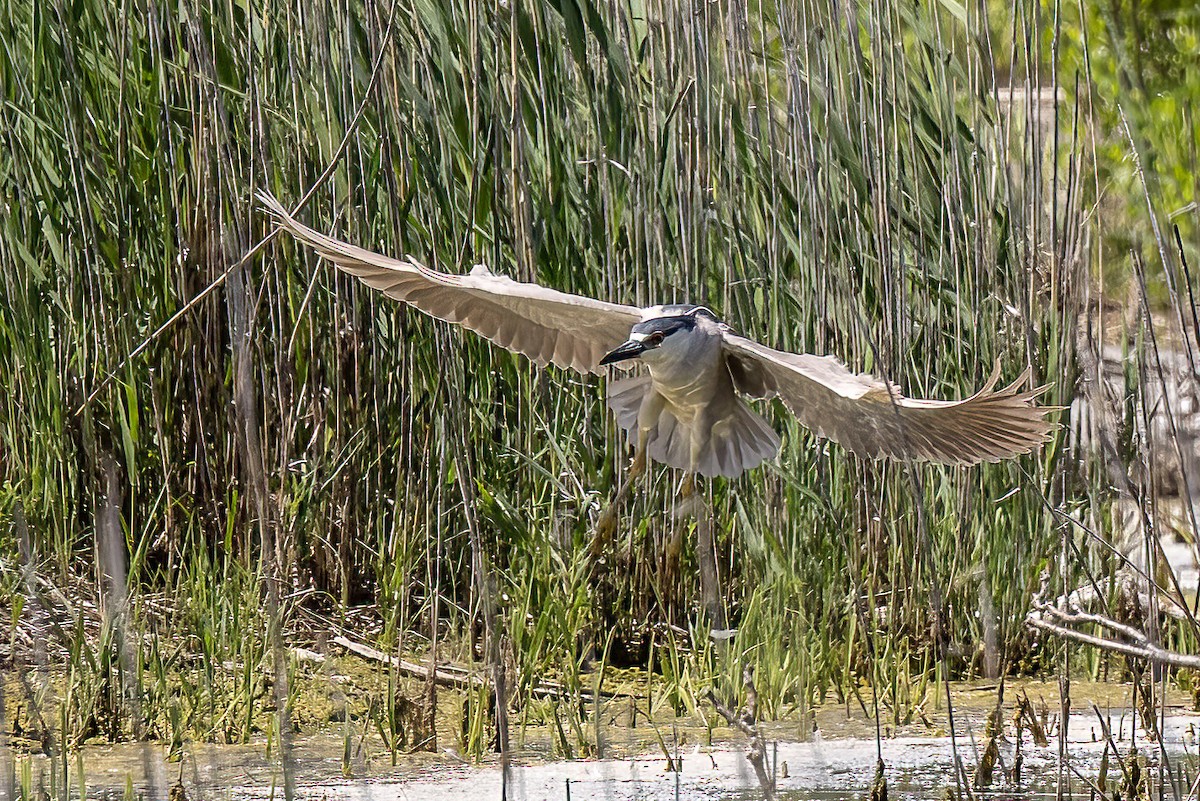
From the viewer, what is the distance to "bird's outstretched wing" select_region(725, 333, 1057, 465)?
7.88 ft

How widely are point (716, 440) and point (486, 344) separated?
0.64m

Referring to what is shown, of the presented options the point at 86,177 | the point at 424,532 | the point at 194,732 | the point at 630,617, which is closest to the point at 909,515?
the point at 630,617

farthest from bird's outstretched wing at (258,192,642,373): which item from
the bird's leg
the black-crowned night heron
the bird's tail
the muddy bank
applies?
the muddy bank

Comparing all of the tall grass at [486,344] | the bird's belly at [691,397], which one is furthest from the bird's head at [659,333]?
the tall grass at [486,344]

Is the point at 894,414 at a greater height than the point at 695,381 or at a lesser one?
lesser

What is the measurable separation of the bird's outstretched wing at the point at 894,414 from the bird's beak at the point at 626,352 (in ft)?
0.54

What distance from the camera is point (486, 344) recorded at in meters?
3.43

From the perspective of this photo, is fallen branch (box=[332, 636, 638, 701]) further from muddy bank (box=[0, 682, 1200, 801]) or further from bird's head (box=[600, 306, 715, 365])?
bird's head (box=[600, 306, 715, 365])

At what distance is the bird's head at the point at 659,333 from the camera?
2.81 m

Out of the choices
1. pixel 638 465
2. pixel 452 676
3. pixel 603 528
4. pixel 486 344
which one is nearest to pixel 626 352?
pixel 638 465

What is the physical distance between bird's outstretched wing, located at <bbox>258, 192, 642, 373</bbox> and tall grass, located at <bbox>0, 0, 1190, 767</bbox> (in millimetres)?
96

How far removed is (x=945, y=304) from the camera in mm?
3461

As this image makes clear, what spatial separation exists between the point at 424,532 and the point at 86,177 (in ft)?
3.41

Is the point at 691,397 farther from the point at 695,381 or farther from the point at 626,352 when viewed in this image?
the point at 626,352
